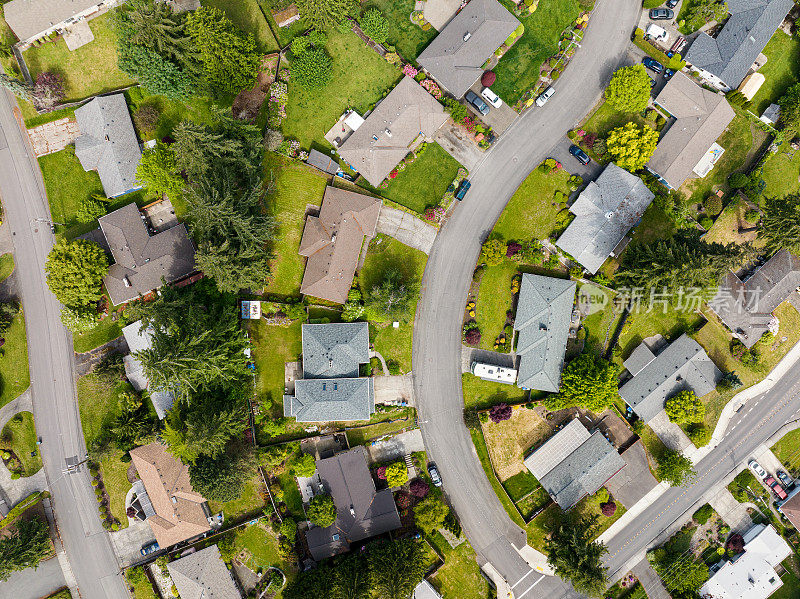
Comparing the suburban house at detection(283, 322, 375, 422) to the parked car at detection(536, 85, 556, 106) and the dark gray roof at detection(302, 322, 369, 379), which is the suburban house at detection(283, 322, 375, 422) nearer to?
the dark gray roof at detection(302, 322, 369, 379)

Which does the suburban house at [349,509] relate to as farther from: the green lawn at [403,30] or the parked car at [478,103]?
the green lawn at [403,30]

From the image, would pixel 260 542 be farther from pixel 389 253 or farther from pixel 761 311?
pixel 761 311

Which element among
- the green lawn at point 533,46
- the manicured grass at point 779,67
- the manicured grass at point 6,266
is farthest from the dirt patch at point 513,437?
the manicured grass at point 6,266

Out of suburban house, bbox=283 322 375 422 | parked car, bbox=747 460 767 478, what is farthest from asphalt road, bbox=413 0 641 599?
parked car, bbox=747 460 767 478

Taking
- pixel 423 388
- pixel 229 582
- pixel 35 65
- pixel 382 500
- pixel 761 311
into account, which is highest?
pixel 761 311

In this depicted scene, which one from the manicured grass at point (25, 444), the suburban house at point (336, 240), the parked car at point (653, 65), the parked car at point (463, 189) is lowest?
the manicured grass at point (25, 444)

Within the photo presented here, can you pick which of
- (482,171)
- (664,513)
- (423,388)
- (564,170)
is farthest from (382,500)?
(564,170)
